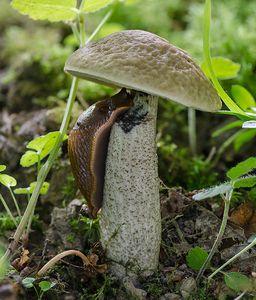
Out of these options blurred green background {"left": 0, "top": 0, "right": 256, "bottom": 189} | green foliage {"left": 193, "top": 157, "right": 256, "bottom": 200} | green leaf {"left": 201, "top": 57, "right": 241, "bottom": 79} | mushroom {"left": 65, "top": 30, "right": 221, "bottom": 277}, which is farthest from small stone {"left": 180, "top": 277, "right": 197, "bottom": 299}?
green leaf {"left": 201, "top": 57, "right": 241, "bottom": 79}

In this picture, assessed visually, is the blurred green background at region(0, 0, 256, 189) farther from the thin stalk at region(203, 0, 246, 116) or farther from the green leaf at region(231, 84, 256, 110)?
the thin stalk at region(203, 0, 246, 116)

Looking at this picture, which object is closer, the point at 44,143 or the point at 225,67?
the point at 44,143

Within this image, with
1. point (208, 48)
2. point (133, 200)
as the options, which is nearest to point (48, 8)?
point (208, 48)

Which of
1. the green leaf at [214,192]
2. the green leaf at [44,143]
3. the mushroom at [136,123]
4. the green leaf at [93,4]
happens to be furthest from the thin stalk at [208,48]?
the green leaf at [44,143]

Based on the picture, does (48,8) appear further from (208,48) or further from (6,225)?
(6,225)

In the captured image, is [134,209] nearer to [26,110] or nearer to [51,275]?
[51,275]

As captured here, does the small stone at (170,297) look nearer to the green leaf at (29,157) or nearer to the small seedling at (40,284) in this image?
the small seedling at (40,284)
